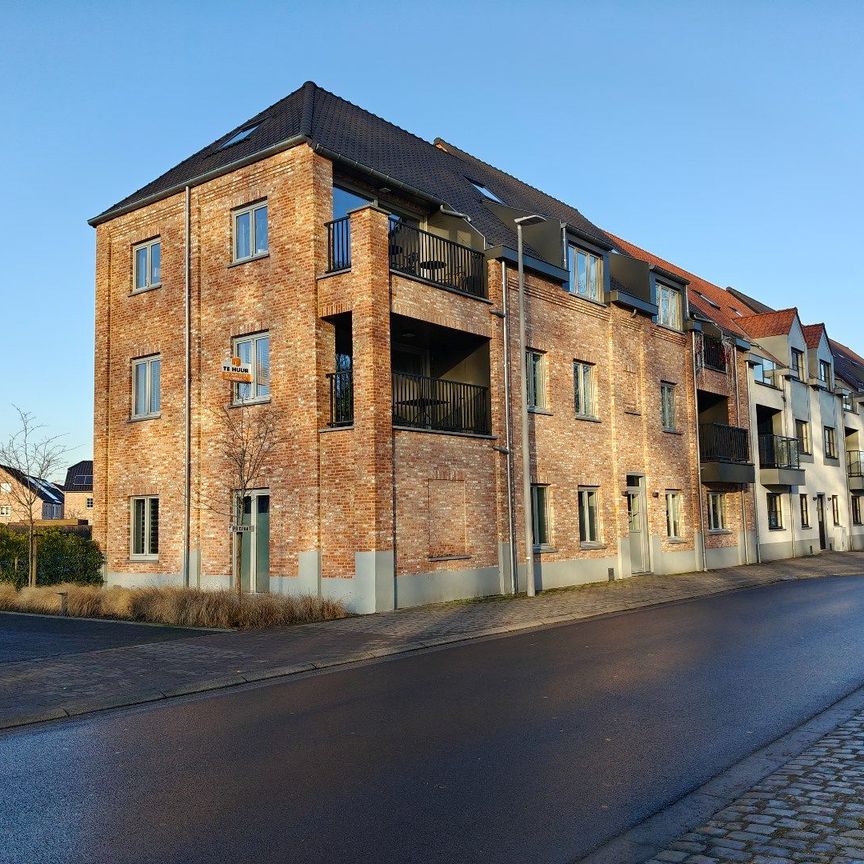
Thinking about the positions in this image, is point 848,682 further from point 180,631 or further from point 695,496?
point 695,496

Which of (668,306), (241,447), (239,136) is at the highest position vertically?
(239,136)

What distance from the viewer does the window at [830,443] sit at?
39.8 m

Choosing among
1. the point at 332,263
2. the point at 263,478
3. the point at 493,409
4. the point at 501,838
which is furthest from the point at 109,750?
the point at 493,409

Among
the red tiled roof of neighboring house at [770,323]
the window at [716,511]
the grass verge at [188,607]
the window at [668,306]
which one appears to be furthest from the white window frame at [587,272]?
the red tiled roof of neighboring house at [770,323]

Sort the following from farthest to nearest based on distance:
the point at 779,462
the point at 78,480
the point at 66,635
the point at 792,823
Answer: the point at 78,480 < the point at 779,462 < the point at 66,635 < the point at 792,823

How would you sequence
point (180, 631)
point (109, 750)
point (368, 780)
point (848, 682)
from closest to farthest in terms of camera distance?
1. point (368, 780)
2. point (109, 750)
3. point (848, 682)
4. point (180, 631)

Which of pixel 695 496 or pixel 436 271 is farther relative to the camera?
pixel 695 496

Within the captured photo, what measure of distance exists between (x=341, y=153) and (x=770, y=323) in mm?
24931

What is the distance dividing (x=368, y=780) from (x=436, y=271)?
48.3 feet

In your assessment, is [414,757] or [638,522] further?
[638,522]

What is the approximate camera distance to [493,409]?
19547 millimetres

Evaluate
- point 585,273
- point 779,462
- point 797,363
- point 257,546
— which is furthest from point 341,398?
point 797,363

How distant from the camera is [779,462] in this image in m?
33.3

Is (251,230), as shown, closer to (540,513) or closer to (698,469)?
(540,513)
